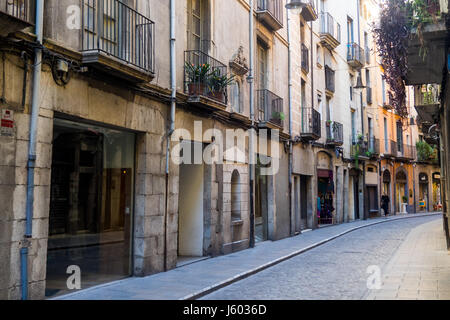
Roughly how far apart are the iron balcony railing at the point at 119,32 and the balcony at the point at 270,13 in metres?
7.21

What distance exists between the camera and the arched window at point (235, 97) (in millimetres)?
13734

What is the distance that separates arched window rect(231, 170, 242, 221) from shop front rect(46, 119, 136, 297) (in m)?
5.20

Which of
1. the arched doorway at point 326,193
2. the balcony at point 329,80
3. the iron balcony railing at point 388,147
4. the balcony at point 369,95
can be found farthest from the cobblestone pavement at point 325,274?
the iron balcony railing at point 388,147

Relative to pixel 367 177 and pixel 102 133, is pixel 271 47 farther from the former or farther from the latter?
pixel 367 177

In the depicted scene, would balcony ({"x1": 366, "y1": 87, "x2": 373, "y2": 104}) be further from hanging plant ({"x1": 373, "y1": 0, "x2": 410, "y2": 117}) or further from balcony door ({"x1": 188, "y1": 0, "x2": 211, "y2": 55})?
hanging plant ({"x1": 373, "y1": 0, "x2": 410, "y2": 117})

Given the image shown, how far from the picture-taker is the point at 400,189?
3778cm

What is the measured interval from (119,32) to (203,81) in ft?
10.4

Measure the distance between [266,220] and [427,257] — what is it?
20.6 ft

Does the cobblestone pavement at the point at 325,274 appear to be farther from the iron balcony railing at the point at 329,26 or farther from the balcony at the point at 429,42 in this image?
the iron balcony railing at the point at 329,26

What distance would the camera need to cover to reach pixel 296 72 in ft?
65.2

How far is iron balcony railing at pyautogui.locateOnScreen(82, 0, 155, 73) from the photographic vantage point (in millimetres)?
7734

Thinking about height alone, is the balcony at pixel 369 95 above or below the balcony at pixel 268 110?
above

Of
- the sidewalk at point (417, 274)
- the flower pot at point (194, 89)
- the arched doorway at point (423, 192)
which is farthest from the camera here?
the arched doorway at point (423, 192)
